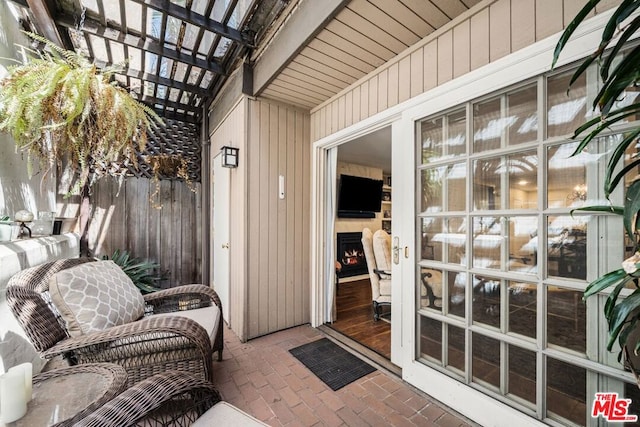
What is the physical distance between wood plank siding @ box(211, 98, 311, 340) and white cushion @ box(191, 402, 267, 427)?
5.38 feet

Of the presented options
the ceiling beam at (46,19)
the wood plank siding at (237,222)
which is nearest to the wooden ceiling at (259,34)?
the ceiling beam at (46,19)

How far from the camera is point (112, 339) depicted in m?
1.33

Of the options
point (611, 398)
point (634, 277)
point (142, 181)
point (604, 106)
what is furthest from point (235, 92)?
point (611, 398)

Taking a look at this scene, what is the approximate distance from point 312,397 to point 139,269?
296 cm

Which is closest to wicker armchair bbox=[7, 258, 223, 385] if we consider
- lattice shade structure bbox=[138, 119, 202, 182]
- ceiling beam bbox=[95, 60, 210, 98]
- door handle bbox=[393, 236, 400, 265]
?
door handle bbox=[393, 236, 400, 265]

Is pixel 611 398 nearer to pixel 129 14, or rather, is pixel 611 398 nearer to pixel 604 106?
pixel 604 106

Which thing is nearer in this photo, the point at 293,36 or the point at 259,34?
the point at 293,36

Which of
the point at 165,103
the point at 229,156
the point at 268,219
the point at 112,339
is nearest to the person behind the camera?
the point at 112,339

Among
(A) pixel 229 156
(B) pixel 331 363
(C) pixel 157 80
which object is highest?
(C) pixel 157 80

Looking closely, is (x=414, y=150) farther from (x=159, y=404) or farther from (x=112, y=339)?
(x=112, y=339)

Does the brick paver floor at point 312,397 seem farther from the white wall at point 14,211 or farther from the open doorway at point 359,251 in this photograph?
the white wall at point 14,211

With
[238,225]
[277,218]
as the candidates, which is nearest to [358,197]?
[277,218]

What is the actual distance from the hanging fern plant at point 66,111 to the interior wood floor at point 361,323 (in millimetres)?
2615

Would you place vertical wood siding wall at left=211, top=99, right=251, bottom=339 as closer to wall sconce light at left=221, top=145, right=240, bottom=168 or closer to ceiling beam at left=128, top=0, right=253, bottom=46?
wall sconce light at left=221, top=145, right=240, bottom=168
